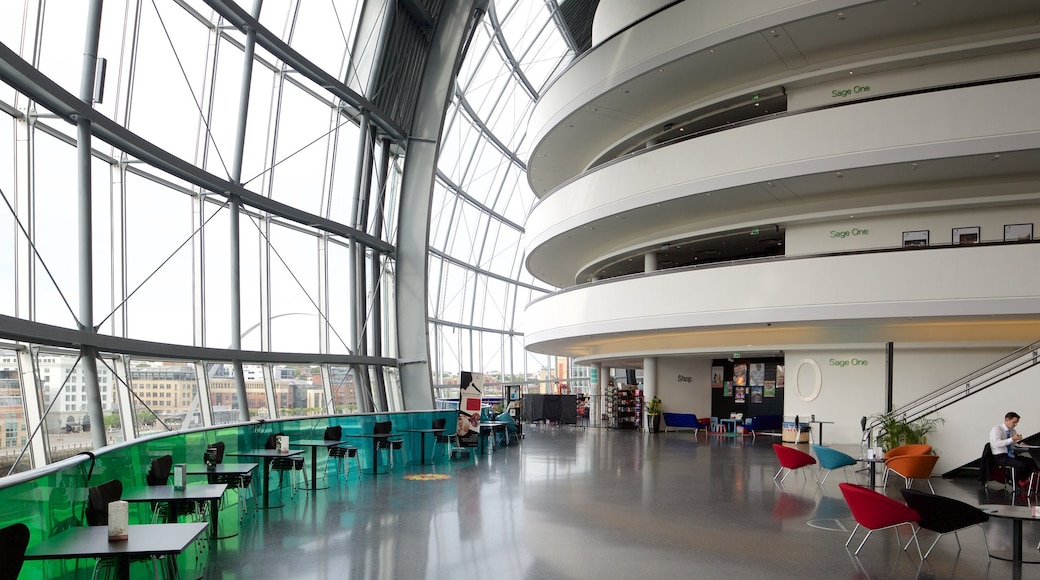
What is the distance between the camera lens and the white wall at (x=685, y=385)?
26.7 metres

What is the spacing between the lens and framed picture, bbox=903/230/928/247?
1678cm

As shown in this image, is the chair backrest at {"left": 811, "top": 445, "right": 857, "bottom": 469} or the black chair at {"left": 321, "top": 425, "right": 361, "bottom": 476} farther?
the black chair at {"left": 321, "top": 425, "right": 361, "bottom": 476}

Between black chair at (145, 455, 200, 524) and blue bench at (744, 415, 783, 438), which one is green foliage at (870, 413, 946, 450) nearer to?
blue bench at (744, 415, 783, 438)

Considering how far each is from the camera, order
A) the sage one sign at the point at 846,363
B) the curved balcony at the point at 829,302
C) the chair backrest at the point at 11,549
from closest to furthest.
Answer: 1. the chair backrest at the point at 11,549
2. the curved balcony at the point at 829,302
3. the sage one sign at the point at 846,363

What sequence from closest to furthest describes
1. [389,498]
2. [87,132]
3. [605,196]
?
[87,132] < [389,498] < [605,196]

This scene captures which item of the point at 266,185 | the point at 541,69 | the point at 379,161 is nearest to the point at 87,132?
the point at 266,185

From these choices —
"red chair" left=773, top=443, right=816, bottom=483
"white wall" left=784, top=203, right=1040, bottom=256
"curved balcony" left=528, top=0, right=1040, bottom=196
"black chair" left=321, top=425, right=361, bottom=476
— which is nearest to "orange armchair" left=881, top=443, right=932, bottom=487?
"red chair" left=773, top=443, right=816, bottom=483

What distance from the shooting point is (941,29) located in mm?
16625

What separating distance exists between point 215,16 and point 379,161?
7834mm

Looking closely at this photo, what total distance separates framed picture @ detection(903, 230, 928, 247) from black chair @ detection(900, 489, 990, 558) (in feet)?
35.4

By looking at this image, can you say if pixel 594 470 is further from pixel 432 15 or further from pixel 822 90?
pixel 432 15

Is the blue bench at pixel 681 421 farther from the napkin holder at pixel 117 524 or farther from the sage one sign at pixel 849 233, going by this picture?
the napkin holder at pixel 117 524

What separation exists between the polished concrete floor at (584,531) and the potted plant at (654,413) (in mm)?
10235

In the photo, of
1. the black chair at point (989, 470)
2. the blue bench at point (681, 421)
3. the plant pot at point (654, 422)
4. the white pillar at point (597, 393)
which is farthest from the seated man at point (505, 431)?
the black chair at point (989, 470)
